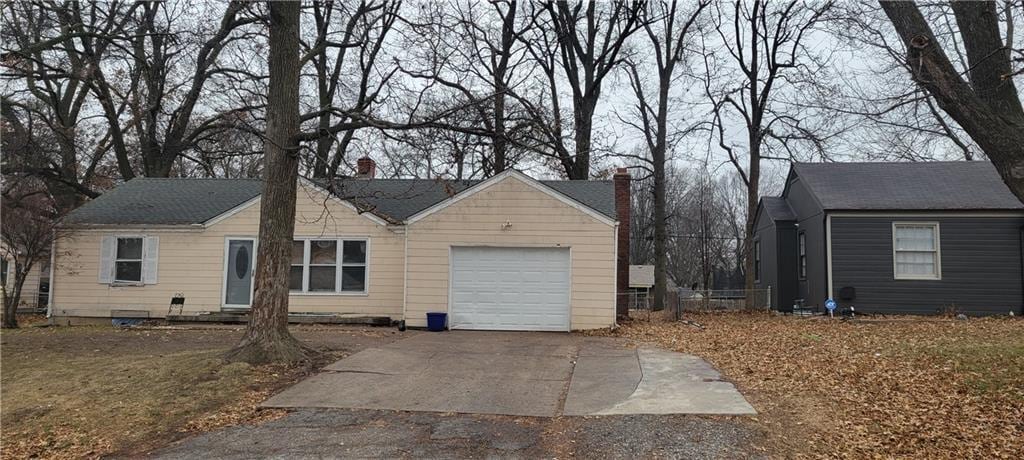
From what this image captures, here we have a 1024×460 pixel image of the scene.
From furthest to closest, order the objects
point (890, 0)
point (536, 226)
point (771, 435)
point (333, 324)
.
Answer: point (333, 324), point (536, 226), point (890, 0), point (771, 435)

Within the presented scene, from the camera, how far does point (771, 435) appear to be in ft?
19.7

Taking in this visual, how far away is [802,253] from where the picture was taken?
69.6 ft

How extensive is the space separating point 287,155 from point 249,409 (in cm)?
→ 419

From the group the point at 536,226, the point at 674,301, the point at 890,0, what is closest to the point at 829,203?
the point at 674,301

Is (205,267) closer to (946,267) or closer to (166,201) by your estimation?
(166,201)

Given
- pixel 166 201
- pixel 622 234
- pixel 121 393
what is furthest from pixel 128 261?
pixel 622 234

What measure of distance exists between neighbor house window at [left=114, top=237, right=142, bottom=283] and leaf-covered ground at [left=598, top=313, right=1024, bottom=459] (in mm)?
12620

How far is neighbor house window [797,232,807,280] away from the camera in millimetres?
20859

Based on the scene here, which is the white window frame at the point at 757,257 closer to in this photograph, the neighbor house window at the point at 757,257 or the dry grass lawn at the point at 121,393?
the neighbor house window at the point at 757,257

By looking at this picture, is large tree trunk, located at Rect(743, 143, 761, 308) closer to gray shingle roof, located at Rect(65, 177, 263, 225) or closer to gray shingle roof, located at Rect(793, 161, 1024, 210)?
gray shingle roof, located at Rect(793, 161, 1024, 210)

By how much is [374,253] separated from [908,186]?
15.5 meters

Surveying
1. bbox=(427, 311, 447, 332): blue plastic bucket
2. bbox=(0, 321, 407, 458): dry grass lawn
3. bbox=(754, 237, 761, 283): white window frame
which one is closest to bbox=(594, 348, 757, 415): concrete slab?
bbox=(0, 321, 407, 458): dry grass lawn

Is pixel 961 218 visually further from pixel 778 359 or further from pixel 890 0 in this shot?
pixel 890 0

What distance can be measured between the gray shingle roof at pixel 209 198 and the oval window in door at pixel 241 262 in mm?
1245
